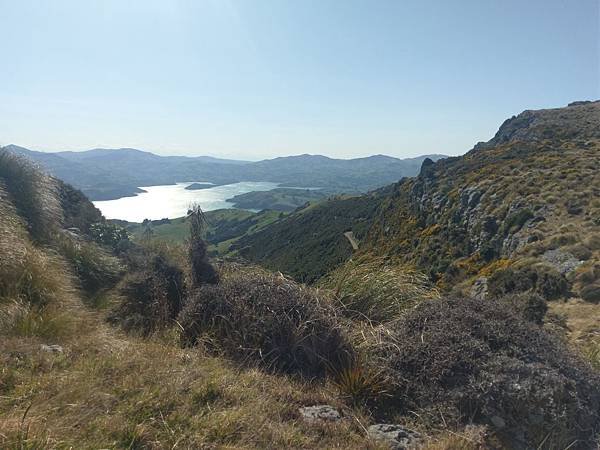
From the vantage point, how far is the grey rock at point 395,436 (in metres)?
2.62

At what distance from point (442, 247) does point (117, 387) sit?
33.5 metres

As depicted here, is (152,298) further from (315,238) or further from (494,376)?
(315,238)

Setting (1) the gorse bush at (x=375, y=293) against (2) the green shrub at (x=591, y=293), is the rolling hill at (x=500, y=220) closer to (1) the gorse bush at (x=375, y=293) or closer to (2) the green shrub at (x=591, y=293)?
(2) the green shrub at (x=591, y=293)

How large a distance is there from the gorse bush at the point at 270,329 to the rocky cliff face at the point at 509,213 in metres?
14.0

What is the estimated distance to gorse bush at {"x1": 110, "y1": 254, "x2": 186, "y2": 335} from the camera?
481 cm

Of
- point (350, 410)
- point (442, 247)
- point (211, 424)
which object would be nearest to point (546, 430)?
point (350, 410)

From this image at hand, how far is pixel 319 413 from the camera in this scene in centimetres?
291

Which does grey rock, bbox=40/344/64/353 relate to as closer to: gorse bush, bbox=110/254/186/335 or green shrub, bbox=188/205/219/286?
gorse bush, bbox=110/254/186/335

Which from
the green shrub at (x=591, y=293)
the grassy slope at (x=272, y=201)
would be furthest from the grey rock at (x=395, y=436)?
the grassy slope at (x=272, y=201)

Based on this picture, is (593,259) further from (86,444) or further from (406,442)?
Result: (86,444)

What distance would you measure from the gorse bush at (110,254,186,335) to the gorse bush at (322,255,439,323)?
2.19 metres

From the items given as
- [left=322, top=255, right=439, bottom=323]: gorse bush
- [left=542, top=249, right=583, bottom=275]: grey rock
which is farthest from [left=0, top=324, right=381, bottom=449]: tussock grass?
[left=542, top=249, right=583, bottom=275]: grey rock

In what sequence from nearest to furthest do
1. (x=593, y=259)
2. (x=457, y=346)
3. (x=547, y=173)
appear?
(x=457, y=346) < (x=593, y=259) < (x=547, y=173)

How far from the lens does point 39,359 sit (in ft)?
9.91
